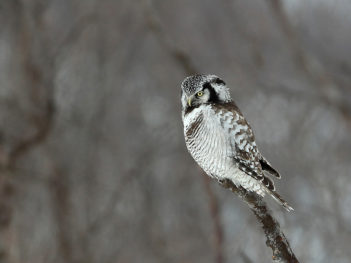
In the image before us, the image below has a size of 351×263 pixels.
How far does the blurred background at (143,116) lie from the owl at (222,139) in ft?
15.1

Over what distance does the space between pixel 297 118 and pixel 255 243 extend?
361 cm

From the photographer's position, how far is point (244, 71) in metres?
10.6

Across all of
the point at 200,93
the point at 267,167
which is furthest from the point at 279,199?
the point at 200,93

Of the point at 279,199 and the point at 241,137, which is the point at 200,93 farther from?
the point at 279,199

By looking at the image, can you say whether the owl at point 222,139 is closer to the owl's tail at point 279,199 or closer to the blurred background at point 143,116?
the owl's tail at point 279,199

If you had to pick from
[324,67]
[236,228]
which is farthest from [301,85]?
[236,228]

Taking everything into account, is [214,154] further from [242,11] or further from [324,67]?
[242,11]

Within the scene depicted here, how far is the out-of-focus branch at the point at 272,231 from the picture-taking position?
231 centimetres

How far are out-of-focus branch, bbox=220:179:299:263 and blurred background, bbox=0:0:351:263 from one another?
5.26 metres

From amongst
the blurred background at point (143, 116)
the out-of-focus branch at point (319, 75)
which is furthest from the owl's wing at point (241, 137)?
the out-of-focus branch at point (319, 75)

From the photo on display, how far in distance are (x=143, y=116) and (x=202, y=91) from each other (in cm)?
809

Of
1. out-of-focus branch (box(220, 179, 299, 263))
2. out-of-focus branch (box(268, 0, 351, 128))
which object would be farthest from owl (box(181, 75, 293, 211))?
out-of-focus branch (box(268, 0, 351, 128))

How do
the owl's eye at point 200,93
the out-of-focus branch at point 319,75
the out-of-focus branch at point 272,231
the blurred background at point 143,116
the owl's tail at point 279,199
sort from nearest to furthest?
the out-of-focus branch at point 272,231 → the owl's tail at point 279,199 → the owl's eye at point 200,93 → the blurred background at point 143,116 → the out-of-focus branch at point 319,75

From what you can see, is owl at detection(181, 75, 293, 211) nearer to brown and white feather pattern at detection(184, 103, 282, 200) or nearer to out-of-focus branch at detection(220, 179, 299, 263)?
brown and white feather pattern at detection(184, 103, 282, 200)
